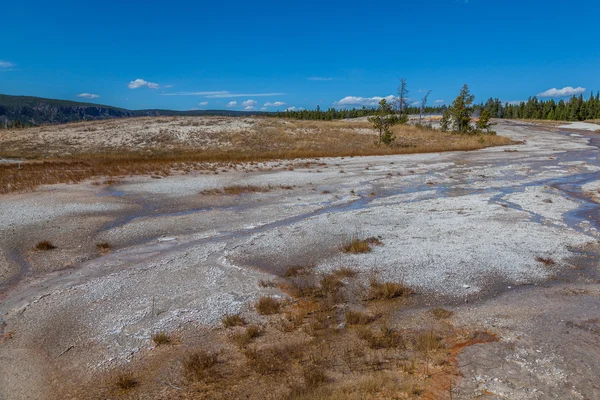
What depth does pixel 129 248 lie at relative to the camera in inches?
401

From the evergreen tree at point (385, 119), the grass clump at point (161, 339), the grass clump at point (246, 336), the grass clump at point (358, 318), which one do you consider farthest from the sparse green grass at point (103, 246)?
the evergreen tree at point (385, 119)

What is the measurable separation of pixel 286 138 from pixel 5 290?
133 ft

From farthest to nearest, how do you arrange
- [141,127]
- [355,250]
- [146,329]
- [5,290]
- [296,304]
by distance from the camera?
[141,127] < [355,250] < [5,290] < [296,304] < [146,329]

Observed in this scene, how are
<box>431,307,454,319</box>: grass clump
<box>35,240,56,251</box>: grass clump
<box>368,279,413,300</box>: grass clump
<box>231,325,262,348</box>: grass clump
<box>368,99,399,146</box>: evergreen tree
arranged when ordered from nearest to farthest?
<box>231,325,262,348</box>: grass clump, <box>431,307,454,319</box>: grass clump, <box>368,279,413,300</box>: grass clump, <box>35,240,56,251</box>: grass clump, <box>368,99,399,146</box>: evergreen tree

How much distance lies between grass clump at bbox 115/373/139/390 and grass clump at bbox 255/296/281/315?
228cm

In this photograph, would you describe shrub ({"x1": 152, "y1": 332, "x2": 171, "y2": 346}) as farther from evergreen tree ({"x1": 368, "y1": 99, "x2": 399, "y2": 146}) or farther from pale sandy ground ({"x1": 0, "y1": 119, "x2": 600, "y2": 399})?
evergreen tree ({"x1": 368, "y1": 99, "x2": 399, "y2": 146})

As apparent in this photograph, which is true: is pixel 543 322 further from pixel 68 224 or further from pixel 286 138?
pixel 286 138

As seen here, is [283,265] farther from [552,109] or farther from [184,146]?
[552,109]

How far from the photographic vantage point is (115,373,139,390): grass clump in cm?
479

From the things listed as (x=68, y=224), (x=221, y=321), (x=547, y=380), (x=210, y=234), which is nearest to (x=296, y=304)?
(x=221, y=321)

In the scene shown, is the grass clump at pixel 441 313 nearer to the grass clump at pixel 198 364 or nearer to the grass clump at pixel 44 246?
the grass clump at pixel 198 364

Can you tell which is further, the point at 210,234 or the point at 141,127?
the point at 141,127

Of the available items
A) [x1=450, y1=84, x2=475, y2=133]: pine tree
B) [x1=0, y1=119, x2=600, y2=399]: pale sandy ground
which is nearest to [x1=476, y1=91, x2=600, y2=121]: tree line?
[x1=450, y1=84, x2=475, y2=133]: pine tree

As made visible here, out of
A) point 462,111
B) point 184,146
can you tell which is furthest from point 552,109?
point 184,146
